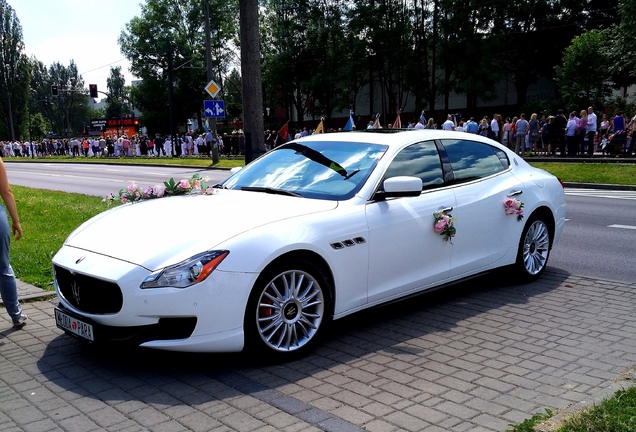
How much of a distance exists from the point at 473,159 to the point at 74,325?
160 inches

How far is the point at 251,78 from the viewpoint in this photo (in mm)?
8633

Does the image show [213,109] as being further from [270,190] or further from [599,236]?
[270,190]

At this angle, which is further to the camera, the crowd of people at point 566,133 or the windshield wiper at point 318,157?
the crowd of people at point 566,133

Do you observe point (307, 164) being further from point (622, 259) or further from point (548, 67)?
point (548, 67)

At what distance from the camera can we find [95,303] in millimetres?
4316

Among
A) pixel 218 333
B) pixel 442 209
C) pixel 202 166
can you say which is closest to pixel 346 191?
pixel 442 209

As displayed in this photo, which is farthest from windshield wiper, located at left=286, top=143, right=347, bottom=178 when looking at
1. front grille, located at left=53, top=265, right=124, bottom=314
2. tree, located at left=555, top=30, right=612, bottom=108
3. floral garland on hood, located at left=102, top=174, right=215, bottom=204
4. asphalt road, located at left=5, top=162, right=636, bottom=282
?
tree, located at left=555, top=30, right=612, bottom=108

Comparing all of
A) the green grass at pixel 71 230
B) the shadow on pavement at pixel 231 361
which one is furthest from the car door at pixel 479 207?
the green grass at pixel 71 230

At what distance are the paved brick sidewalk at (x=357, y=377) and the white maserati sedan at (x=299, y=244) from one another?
0.30 m

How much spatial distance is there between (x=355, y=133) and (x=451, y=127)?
19.6 metres

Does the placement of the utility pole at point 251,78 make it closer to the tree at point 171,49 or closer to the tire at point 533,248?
the tire at point 533,248

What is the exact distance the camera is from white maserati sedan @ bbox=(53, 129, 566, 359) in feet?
13.5

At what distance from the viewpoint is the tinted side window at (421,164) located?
5.46 meters

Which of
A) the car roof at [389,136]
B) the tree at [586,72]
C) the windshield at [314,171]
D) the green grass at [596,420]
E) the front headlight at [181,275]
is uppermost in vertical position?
the tree at [586,72]
